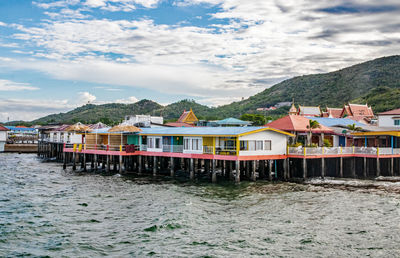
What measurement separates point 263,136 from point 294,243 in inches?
800

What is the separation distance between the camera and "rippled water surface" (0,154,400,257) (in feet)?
60.0

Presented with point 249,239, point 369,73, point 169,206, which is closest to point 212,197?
point 169,206

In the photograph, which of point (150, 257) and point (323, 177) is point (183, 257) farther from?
point (323, 177)

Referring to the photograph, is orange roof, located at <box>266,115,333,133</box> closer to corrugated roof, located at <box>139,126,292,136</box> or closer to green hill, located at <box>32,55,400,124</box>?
corrugated roof, located at <box>139,126,292,136</box>

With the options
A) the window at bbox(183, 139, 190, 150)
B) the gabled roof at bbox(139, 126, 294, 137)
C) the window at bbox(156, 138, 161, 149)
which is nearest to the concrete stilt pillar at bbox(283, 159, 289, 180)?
the gabled roof at bbox(139, 126, 294, 137)

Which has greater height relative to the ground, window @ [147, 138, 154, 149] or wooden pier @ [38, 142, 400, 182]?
window @ [147, 138, 154, 149]

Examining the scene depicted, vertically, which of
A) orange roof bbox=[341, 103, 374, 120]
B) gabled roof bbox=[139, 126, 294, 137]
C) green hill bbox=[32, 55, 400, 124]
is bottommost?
gabled roof bbox=[139, 126, 294, 137]

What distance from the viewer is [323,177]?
38.9m

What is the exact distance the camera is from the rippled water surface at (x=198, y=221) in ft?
60.0

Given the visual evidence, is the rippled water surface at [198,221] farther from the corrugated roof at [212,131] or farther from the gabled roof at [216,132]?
the corrugated roof at [212,131]

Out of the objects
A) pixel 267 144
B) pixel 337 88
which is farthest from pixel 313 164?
pixel 337 88

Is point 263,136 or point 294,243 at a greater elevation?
point 263,136

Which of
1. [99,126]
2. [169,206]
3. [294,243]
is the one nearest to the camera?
[294,243]

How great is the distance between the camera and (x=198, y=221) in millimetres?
22812
